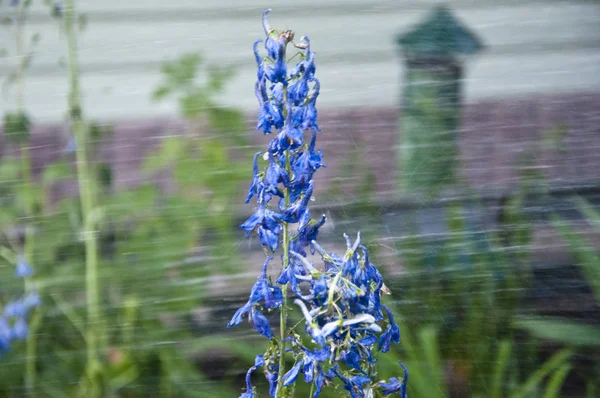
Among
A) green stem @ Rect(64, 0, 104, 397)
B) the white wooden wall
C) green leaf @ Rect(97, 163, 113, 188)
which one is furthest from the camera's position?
the white wooden wall

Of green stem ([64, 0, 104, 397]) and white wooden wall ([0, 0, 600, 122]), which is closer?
green stem ([64, 0, 104, 397])

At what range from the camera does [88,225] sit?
148cm

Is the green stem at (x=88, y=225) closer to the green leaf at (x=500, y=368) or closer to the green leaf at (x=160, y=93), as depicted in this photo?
the green leaf at (x=160, y=93)

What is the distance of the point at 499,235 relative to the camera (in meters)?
1.66

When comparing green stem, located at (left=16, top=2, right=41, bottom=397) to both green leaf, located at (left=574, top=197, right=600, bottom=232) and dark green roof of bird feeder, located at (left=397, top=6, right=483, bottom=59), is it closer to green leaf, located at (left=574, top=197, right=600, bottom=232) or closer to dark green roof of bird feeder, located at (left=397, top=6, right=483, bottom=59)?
dark green roof of bird feeder, located at (left=397, top=6, right=483, bottom=59)

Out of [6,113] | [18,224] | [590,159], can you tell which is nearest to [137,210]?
[18,224]

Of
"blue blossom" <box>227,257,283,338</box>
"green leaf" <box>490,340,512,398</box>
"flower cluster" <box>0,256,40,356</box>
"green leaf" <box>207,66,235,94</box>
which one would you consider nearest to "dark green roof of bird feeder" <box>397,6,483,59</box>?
"green leaf" <box>207,66,235,94</box>

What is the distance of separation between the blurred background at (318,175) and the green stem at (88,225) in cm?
4

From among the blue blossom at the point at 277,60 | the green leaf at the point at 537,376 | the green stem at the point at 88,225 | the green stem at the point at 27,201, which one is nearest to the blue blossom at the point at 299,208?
the blue blossom at the point at 277,60

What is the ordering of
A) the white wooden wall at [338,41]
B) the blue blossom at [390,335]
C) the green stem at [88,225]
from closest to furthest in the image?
the blue blossom at [390,335]
the green stem at [88,225]
the white wooden wall at [338,41]

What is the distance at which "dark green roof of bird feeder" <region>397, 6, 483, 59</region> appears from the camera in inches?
67.2

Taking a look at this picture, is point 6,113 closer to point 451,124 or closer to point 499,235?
point 451,124

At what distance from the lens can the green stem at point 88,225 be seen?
1.40 metres

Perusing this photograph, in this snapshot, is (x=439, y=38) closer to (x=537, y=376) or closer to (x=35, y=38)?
(x=537, y=376)
